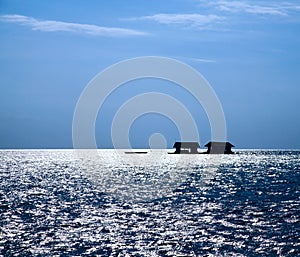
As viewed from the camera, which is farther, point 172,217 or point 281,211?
point 281,211

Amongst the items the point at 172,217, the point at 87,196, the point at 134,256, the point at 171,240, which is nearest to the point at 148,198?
the point at 87,196

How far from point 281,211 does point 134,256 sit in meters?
23.5

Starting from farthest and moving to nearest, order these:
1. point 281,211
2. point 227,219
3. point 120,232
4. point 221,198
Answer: point 221,198, point 281,211, point 227,219, point 120,232

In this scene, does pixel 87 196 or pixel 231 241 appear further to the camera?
pixel 87 196

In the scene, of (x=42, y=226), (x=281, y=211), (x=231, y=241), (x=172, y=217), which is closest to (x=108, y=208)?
(x=172, y=217)

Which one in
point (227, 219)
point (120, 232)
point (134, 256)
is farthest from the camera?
point (227, 219)

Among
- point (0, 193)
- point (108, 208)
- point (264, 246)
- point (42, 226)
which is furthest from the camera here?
point (0, 193)

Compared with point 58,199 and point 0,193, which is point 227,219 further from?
point 0,193

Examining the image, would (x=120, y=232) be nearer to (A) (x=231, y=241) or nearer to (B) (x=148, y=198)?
(A) (x=231, y=241)

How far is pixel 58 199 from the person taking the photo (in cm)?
6631

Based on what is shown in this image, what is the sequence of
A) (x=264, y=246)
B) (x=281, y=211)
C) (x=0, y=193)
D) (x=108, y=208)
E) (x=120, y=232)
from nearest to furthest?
1. (x=264, y=246)
2. (x=120, y=232)
3. (x=281, y=211)
4. (x=108, y=208)
5. (x=0, y=193)

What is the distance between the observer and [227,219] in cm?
4697

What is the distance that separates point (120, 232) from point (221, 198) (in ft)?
90.8

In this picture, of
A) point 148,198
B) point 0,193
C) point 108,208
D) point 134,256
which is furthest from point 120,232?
point 0,193
